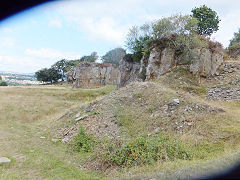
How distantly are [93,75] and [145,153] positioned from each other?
28971 millimetres

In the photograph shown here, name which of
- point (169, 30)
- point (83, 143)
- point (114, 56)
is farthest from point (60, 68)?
point (83, 143)

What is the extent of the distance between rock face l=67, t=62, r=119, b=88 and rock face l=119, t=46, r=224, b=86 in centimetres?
1722

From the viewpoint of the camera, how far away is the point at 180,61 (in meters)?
14.1

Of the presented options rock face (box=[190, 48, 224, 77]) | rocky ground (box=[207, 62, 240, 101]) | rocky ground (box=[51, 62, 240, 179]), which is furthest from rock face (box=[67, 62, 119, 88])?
rocky ground (box=[51, 62, 240, 179])

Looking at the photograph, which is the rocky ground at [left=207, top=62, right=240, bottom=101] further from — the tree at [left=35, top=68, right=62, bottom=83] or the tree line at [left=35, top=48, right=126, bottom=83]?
the tree at [left=35, top=68, right=62, bottom=83]

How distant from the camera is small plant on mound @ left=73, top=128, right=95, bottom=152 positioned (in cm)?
620

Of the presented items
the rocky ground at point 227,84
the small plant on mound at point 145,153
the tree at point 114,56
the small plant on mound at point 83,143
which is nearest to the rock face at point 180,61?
the rocky ground at point 227,84

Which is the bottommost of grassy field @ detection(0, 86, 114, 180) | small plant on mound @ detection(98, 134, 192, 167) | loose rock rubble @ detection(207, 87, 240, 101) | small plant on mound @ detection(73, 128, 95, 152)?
grassy field @ detection(0, 86, 114, 180)

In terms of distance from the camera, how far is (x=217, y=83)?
1270cm

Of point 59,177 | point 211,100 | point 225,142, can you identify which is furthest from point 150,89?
point 59,177

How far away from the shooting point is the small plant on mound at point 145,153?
4496 mm

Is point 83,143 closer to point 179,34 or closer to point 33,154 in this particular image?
point 33,154

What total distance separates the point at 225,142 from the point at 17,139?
8204 mm

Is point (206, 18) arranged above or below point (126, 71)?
above
